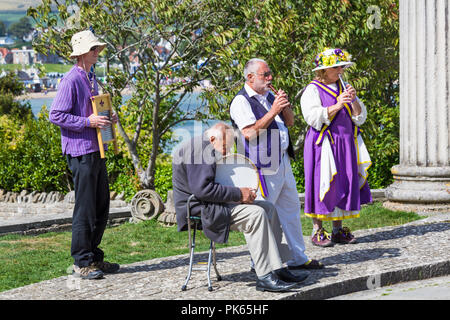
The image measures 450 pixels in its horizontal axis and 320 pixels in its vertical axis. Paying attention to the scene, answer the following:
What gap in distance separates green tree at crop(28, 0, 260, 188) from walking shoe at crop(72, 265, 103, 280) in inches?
182

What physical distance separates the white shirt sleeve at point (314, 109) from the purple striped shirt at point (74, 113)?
200 centimetres

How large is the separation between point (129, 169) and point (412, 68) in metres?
5.60

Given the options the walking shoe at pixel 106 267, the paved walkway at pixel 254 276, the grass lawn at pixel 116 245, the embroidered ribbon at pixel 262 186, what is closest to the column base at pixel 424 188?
the grass lawn at pixel 116 245

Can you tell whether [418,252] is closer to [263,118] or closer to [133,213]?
[263,118]

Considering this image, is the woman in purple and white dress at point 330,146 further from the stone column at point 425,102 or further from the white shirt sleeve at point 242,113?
the stone column at point 425,102

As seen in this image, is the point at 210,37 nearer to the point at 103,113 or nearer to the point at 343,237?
the point at 343,237

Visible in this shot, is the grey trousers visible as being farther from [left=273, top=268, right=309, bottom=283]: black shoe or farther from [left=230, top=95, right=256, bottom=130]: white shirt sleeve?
[left=230, top=95, right=256, bottom=130]: white shirt sleeve

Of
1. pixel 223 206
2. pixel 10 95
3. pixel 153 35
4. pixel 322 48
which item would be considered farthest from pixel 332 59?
pixel 10 95

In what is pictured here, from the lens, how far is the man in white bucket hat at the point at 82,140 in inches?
224

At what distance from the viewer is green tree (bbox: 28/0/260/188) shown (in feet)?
33.4

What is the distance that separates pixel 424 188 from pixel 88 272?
15.5 ft

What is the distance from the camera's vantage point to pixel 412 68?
351 inches

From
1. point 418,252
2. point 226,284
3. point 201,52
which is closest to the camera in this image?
point 226,284
